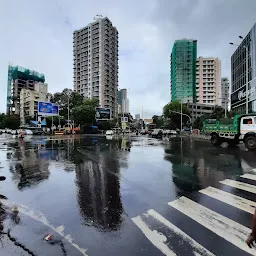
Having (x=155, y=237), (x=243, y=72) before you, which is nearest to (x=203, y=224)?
(x=155, y=237)

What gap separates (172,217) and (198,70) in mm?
142241

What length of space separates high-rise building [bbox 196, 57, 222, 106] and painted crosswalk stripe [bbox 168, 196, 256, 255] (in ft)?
454

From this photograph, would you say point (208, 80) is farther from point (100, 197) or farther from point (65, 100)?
point (100, 197)

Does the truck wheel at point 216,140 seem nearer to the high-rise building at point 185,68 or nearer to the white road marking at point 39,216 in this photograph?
the white road marking at point 39,216

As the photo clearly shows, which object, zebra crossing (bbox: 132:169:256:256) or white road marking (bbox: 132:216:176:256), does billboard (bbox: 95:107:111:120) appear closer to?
zebra crossing (bbox: 132:169:256:256)

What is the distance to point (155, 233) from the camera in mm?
3756

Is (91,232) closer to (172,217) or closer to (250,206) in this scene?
(172,217)

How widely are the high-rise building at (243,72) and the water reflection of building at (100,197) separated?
5374 centimetres

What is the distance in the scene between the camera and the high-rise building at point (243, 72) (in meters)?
58.7

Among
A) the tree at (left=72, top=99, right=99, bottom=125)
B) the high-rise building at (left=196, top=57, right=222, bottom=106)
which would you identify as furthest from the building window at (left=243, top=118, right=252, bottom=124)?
the high-rise building at (left=196, top=57, right=222, bottom=106)

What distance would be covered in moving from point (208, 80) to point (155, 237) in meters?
143

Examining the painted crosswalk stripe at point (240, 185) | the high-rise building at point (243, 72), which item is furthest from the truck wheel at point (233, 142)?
the high-rise building at point (243, 72)

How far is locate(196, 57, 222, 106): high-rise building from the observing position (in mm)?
133625

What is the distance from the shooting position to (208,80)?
134m
